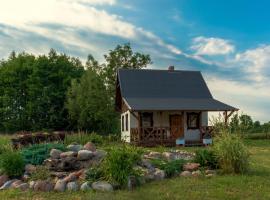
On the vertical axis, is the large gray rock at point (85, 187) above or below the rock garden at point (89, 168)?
below

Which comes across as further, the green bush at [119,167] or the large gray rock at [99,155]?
the large gray rock at [99,155]

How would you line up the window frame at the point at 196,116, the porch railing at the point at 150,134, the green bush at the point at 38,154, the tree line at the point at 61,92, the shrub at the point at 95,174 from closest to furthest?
the shrub at the point at 95,174 < the green bush at the point at 38,154 < the porch railing at the point at 150,134 < the window frame at the point at 196,116 < the tree line at the point at 61,92

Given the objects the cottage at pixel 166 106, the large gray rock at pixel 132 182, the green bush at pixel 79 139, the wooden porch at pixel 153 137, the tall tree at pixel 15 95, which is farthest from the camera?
the tall tree at pixel 15 95

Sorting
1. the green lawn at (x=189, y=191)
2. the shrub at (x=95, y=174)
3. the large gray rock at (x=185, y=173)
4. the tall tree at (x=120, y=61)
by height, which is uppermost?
the tall tree at (x=120, y=61)

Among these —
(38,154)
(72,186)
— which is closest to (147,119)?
(38,154)

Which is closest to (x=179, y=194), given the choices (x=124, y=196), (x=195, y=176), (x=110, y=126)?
(x=124, y=196)

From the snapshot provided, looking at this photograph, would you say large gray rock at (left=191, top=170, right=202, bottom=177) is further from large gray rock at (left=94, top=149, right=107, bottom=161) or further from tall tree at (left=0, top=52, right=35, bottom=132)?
tall tree at (left=0, top=52, right=35, bottom=132)

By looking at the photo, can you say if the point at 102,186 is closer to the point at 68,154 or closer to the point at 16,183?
the point at 16,183

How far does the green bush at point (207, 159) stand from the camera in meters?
10.2

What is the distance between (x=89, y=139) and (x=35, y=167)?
9678 mm

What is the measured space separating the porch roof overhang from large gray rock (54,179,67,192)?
13.4m

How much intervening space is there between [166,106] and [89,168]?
46.7ft

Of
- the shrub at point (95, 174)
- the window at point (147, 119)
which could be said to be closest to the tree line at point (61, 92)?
the window at point (147, 119)

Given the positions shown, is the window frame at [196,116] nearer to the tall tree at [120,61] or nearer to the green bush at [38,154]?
the tall tree at [120,61]
